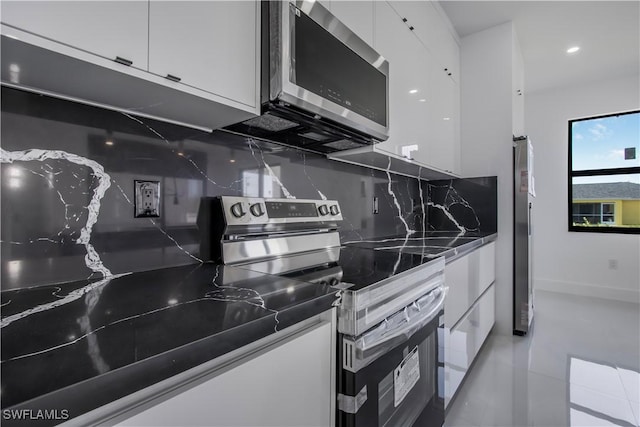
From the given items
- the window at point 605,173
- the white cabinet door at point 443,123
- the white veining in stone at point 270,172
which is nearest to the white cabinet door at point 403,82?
the white cabinet door at point 443,123

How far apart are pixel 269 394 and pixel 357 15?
155 centimetres

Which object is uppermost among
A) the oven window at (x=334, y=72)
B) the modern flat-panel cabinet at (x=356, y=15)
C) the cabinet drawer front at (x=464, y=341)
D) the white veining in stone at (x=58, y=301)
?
the modern flat-panel cabinet at (x=356, y=15)

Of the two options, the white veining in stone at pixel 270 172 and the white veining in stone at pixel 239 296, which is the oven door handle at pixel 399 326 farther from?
the white veining in stone at pixel 270 172

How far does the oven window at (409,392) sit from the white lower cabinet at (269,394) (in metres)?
0.22

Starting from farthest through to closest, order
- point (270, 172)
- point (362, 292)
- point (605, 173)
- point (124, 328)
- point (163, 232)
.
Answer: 1. point (605, 173)
2. point (270, 172)
3. point (163, 232)
4. point (362, 292)
5. point (124, 328)

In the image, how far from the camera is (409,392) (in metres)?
1.05

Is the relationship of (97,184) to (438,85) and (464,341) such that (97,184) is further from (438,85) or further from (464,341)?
(438,85)

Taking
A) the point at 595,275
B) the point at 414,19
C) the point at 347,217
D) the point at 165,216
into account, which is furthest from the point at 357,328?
the point at 595,275

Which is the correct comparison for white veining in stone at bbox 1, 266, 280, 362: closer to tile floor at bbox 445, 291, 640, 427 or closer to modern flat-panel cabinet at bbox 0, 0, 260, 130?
modern flat-panel cabinet at bbox 0, 0, 260, 130

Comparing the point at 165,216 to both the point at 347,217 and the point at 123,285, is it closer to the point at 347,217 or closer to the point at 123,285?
the point at 123,285

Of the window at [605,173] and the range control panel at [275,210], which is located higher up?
the window at [605,173]

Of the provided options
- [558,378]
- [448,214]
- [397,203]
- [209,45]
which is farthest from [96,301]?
[448,214]

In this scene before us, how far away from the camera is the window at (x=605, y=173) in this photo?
3.71m

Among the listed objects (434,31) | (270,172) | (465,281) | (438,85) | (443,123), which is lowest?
(465,281)
